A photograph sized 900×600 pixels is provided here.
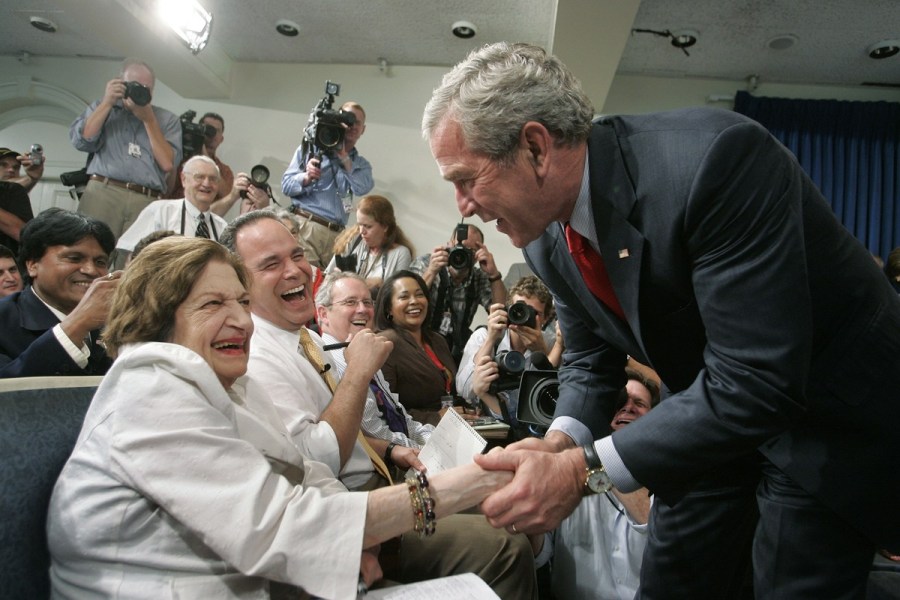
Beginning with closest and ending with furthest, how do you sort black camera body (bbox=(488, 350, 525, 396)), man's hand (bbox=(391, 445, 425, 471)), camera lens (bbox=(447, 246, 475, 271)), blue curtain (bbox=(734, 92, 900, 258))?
man's hand (bbox=(391, 445, 425, 471)) → black camera body (bbox=(488, 350, 525, 396)) → camera lens (bbox=(447, 246, 475, 271)) → blue curtain (bbox=(734, 92, 900, 258))

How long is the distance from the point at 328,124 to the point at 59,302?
2273 millimetres

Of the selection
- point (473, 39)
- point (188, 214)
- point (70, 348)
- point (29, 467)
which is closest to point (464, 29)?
point (473, 39)

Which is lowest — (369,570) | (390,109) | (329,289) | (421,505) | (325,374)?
(369,570)

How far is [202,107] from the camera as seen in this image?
20.7 ft

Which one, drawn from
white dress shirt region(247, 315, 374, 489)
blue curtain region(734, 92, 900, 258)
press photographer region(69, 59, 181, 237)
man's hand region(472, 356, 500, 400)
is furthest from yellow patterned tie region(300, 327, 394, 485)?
blue curtain region(734, 92, 900, 258)

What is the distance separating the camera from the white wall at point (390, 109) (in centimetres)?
611

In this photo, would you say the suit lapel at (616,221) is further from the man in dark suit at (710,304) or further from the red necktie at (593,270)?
the red necktie at (593,270)

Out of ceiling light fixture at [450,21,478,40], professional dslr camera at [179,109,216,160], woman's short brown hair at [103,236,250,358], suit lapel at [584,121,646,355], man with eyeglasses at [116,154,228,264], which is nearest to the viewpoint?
suit lapel at [584,121,646,355]

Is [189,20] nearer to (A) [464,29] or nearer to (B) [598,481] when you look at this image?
(A) [464,29]

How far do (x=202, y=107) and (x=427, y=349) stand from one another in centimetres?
443

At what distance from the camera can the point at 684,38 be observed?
5449 mm

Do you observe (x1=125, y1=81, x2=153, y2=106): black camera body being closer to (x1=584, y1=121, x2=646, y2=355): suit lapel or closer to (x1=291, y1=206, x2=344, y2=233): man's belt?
(x1=291, y1=206, x2=344, y2=233): man's belt

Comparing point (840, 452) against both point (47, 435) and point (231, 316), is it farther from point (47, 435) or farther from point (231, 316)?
point (47, 435)

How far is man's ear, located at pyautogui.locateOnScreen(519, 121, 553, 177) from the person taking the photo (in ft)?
3.57
